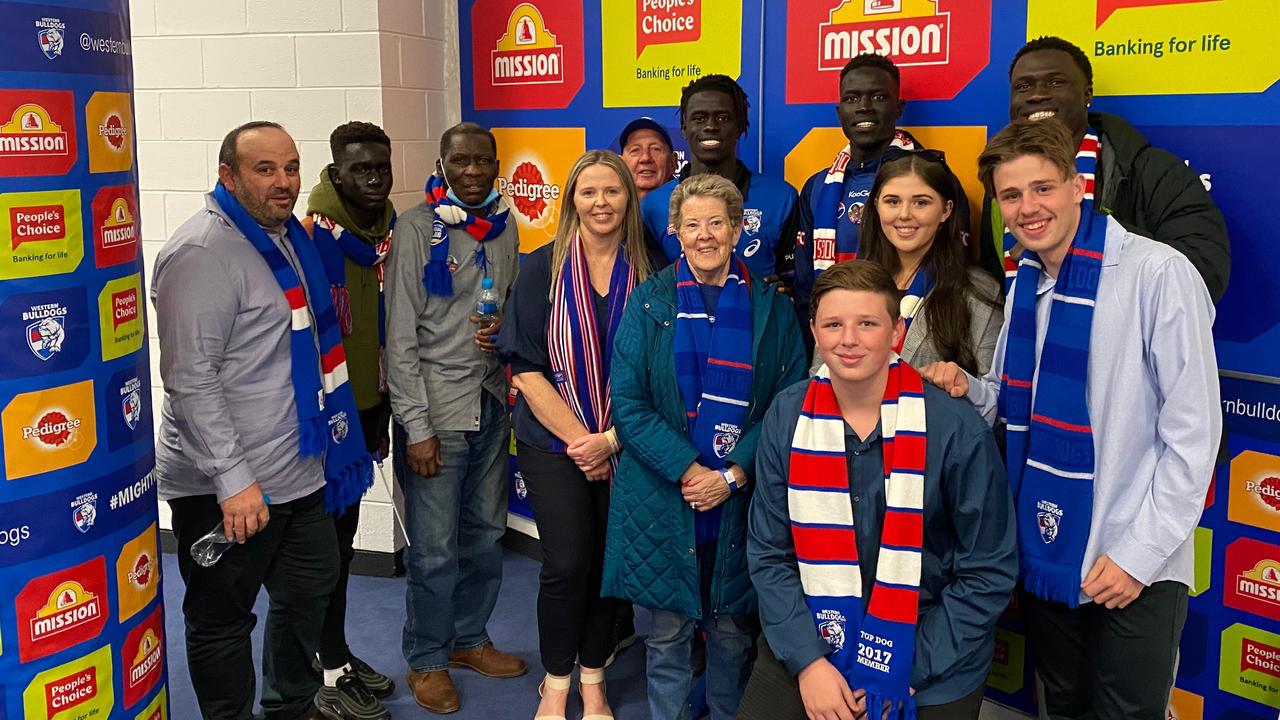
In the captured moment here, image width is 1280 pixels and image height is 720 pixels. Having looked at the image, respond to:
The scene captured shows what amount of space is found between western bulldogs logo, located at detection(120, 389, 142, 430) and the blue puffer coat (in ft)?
3.84

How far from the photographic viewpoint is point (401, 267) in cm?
338

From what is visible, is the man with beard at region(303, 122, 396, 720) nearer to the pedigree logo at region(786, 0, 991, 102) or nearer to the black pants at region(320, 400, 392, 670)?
the black pants at region(320, 400, 392, 670)

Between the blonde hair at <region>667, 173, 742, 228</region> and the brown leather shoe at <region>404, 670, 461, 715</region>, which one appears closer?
the blonde hair at <region>667, 173, 742, 228</region>

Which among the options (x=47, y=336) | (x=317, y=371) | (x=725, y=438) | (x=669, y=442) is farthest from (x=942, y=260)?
(x=47, y=336)

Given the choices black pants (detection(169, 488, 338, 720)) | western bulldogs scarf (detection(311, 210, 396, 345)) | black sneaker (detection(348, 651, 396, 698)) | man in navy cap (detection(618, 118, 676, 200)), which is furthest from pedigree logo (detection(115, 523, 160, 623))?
man in navy cap (detection(618, 118, 676, 200))

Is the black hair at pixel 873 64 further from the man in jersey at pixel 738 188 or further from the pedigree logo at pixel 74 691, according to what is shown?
the pedigree logo at pixel 74 691

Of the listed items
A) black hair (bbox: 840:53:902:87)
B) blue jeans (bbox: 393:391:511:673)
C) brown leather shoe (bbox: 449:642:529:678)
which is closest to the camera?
black hair (bbox: 840:53:902:87)

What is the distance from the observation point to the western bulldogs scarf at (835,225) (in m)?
3.20

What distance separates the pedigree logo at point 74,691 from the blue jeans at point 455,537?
3.87 ft

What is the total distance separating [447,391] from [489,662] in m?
1.01

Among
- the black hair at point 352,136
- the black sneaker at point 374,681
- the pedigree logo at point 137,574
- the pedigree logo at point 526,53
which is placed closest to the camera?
the pedigree logo at point 137,574

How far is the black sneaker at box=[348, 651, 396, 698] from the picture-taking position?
12.1ft

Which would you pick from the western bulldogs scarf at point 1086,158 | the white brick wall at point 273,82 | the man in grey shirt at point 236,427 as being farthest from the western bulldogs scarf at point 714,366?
the white brick wall at point 273,82

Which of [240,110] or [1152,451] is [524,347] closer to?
[1152,451]
